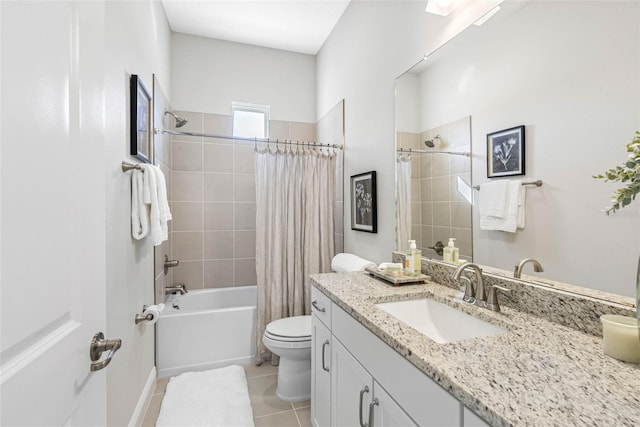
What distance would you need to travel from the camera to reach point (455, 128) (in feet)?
4.80

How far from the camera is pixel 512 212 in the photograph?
118 centimetres

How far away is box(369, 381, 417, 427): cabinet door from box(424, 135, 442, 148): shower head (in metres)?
1.18

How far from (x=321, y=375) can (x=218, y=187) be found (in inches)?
85.6

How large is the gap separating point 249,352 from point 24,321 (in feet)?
7.45

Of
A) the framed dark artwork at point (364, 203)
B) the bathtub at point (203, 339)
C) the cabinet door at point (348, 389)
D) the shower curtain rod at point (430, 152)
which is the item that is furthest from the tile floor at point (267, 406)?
the shower curtain rod at point (430, 152)

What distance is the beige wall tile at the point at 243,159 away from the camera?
10.4 feet

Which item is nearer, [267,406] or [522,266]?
[522,266]

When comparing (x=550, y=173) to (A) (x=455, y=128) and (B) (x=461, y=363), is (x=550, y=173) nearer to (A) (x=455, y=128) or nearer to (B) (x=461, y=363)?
(A) (x=455, y=128)

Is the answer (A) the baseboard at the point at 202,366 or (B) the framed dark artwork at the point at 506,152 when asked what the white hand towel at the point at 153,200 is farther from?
(B) the framed dark artwork at the point at 506,152

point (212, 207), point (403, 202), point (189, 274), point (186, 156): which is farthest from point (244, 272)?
point (403, 202)

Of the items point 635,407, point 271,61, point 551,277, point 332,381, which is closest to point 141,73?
point 271,61

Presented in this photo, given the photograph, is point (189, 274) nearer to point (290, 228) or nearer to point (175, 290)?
point (175, 290)

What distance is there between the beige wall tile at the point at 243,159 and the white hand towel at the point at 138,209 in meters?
1.50

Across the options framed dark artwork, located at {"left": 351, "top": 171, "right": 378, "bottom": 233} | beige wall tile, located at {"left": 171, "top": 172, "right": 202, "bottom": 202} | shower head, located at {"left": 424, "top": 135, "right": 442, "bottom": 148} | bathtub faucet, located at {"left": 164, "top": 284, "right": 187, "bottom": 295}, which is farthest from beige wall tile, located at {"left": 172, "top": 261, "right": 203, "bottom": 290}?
shower head, located at {"left": 424, "top": 135, "right": 442, "bottom": 148}
